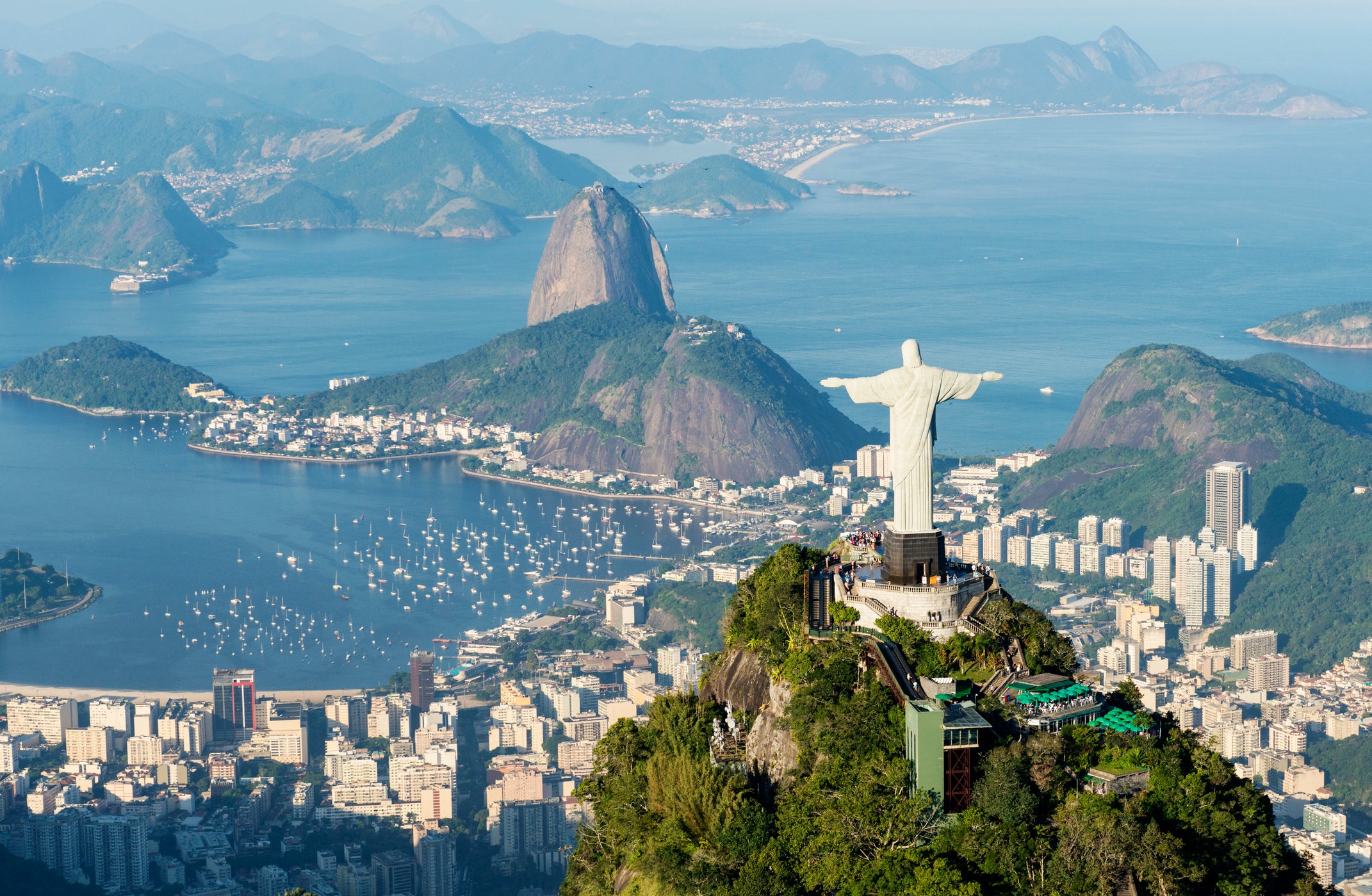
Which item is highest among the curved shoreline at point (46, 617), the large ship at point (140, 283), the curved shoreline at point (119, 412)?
the large ship at point (140, 283)

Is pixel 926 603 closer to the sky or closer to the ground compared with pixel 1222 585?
closer to the sky

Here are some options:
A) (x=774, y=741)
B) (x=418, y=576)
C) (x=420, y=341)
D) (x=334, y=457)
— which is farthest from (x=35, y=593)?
(x=420, y=341)

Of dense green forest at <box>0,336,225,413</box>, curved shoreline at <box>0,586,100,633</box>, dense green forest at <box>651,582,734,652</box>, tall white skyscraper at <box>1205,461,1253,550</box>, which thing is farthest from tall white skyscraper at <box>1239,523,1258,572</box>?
dense green forest at <box>0,336,225,413</box>

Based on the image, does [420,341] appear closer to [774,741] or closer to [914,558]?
[914,558]

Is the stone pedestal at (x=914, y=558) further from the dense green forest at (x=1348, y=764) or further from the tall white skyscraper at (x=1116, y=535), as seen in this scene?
the tall white skyscraper at (x=1116, y=535)

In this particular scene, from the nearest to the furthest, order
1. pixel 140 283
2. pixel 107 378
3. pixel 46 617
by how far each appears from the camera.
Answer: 1. pixel 46 617
2. pixel 107 378
3. pixel 140 283

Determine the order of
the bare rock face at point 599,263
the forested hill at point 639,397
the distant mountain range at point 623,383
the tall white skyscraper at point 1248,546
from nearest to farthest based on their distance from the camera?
the tall white skyscraper at point 1248,546 < the forested hill at point 639,397 < the distant mountain range at point 623,383 < the bare rock face at point 599,263

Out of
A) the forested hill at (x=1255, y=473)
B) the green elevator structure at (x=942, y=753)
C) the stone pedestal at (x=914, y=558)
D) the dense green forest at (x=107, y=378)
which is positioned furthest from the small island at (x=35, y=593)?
the green elevator structure at (x=942, y=753)

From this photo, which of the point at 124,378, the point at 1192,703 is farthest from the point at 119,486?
the point at 1192,703
